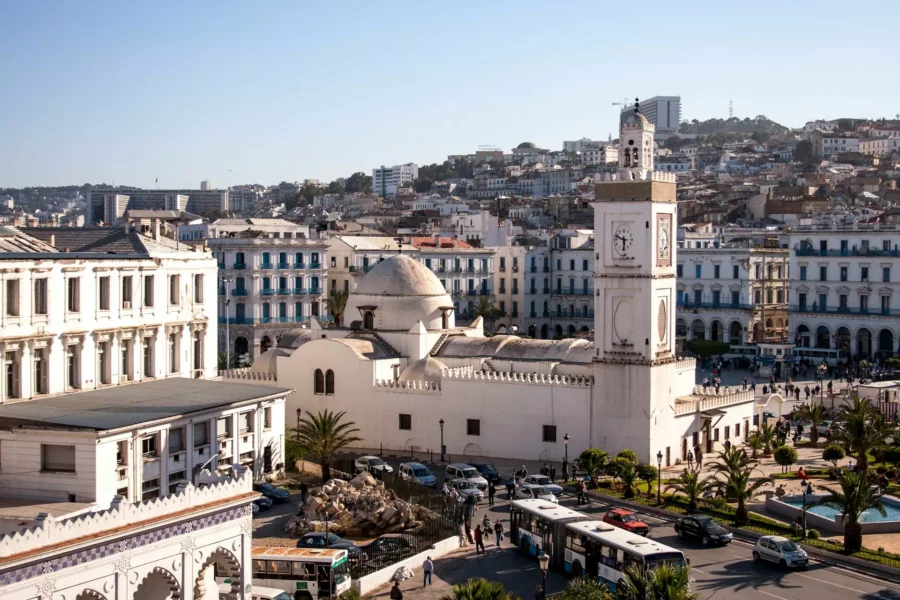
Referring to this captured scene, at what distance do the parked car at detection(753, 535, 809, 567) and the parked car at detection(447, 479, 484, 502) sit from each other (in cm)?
1045

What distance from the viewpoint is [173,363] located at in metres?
43.2

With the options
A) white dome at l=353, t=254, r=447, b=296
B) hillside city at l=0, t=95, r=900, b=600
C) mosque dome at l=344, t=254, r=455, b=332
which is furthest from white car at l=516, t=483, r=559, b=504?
white dome at l=353, t=254, r=447, b=296

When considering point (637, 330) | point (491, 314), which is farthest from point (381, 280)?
point (491, 314)

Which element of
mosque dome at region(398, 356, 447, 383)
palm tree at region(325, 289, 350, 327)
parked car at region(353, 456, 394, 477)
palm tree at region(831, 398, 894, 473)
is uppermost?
palm tree at region(325, 289, 350, 327)

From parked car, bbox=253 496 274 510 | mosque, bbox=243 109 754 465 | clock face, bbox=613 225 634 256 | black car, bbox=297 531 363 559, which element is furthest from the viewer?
clock face, bbox=613 225 634 256

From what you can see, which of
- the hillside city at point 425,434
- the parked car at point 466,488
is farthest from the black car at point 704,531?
the parked car at point 466,488

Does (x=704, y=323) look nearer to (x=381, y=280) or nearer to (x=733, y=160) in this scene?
(x=381, y=280)

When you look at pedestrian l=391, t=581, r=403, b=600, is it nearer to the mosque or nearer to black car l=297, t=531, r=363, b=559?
black car l=297, t=531, r=363, b=559

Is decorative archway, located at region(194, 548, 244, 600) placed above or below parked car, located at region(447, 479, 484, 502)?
above

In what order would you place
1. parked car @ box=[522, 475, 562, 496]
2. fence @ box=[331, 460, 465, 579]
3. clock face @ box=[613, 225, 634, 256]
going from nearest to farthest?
1. fence @ box=[331, 460, 465, 579]
2. parked car @ box=[522, 475, 562, 496]
3. clock face @ box=[613, 225, 634, 256]

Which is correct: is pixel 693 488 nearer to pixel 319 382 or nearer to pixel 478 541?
pixel 478 541

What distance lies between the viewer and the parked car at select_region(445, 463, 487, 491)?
42531 millimetres

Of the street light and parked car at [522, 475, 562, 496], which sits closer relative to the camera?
the street light

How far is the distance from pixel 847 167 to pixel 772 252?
242 ft
